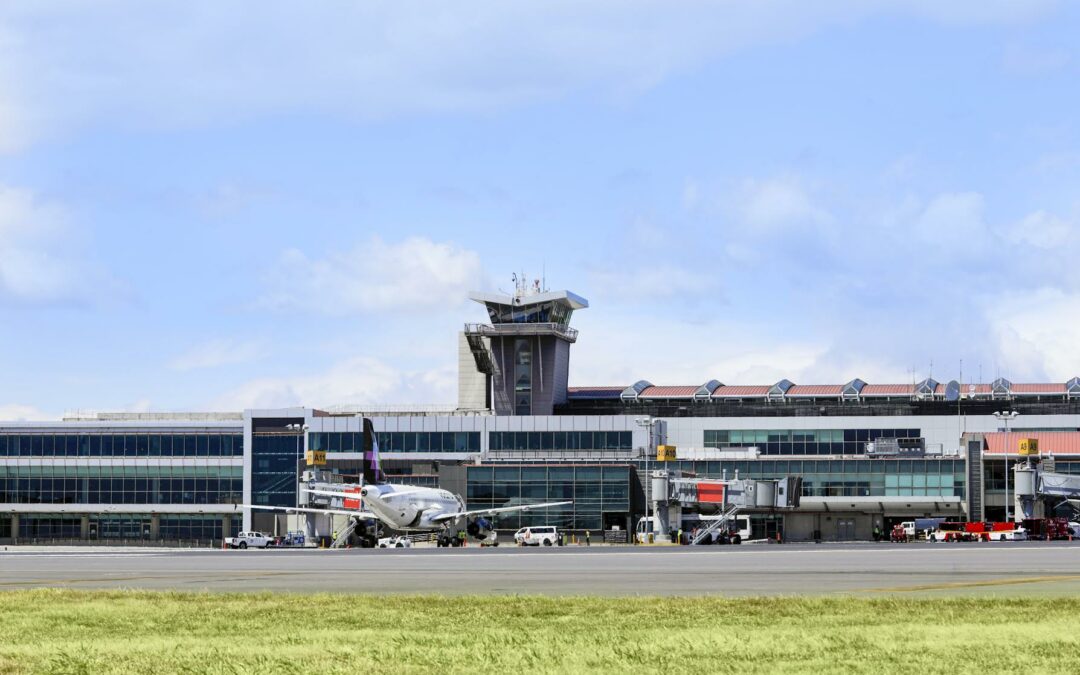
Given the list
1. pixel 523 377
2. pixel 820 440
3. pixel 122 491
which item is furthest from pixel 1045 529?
pixel 122 491

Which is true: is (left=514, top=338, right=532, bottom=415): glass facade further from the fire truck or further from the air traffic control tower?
the fire truck

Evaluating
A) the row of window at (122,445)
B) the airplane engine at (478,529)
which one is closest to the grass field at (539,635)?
the airplane engine at (478,529)

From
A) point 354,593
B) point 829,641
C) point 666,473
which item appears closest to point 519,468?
point 666,473

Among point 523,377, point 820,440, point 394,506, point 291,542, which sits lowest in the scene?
point 291,542

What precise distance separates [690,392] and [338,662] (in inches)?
6688

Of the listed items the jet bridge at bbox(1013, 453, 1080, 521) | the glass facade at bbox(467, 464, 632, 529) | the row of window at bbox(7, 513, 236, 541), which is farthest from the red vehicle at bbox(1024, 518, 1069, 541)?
the row of window at bbox(7, 513, 236, 541)

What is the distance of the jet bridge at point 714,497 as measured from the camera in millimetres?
124750

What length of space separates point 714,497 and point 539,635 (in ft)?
370

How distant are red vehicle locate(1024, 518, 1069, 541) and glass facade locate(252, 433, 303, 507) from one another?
85.4m

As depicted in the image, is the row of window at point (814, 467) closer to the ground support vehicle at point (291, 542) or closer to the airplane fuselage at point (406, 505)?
the ground support vehicle at point (291, 542)

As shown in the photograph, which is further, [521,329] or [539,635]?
[521,329]

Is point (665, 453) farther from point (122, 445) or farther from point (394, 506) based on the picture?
point (122, 445)

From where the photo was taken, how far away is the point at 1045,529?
113m

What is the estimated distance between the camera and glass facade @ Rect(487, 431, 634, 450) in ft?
533
